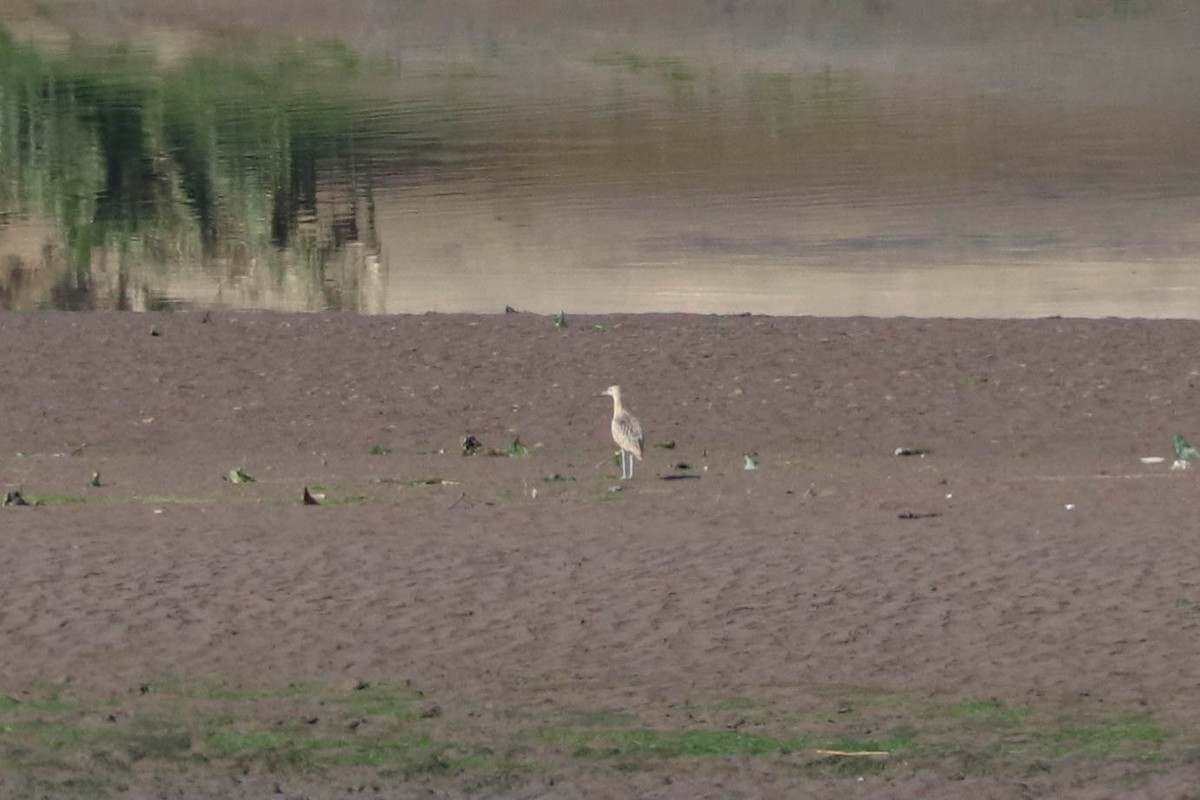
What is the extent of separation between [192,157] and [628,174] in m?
5.42

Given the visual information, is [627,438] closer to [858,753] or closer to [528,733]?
[528,733]

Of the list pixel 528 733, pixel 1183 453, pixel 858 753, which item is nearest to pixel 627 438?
pixel 1183 453

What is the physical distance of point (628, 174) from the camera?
23.6 metres

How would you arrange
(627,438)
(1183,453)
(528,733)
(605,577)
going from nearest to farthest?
(528,733) < (605,577) < (627,438) < (1183,453)

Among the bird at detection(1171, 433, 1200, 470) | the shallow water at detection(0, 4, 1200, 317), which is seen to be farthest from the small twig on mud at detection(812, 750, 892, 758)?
the shallow water at detection(0, 4, 1200, 317)

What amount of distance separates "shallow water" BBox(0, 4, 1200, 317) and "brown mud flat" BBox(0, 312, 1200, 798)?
13.3 ft

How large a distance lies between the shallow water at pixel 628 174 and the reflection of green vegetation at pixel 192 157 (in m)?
0.06

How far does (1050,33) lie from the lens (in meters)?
39.0

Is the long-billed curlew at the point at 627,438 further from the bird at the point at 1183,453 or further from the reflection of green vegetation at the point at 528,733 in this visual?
the reflection of green vegetation at the point at 528,733

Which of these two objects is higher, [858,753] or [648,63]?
[648,63]

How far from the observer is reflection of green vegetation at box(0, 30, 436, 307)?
19312mm

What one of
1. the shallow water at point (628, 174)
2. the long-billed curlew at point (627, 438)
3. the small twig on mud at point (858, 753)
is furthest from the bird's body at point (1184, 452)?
the shallow water at point (628, 174)

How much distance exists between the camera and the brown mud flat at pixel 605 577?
642 centimetres

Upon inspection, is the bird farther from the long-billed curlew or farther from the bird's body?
the long-billed curlew
